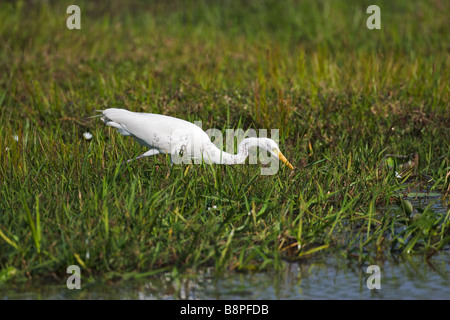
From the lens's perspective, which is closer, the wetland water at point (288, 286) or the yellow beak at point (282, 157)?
the wetland water at point (288, 286)

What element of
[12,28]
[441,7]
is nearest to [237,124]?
[12,28]

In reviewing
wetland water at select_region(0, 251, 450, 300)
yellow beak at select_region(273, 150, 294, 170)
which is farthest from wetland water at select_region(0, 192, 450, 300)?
yellow beak at select_region(273, 150, 294, 170)

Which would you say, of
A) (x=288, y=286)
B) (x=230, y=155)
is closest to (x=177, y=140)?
(x=230, y=155)

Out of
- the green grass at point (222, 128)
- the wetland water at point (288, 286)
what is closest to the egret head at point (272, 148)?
the green grass at point (222, 128)

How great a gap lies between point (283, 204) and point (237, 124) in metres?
2.35

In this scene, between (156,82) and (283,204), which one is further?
(156,82)

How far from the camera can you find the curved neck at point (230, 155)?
5.49 metres

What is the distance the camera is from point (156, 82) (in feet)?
26.2

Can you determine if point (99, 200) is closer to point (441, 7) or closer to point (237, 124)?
point (237, 124)

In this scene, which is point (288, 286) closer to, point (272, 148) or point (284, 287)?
point (284, 287)

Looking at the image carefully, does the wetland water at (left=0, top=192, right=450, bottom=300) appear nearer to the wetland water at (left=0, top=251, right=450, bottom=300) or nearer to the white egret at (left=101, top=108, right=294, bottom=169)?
the wetland water at (left=0, top=251, right=450, bottom=300)

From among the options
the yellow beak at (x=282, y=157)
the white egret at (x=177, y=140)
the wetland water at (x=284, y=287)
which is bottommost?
the wetland water at (x=284, y=287)

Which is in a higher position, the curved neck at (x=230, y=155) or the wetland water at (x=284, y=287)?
the curved neck at (x=230, y=155)

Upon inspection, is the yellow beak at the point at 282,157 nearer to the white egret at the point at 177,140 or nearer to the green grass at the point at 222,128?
the white egret at the point at 177,140
